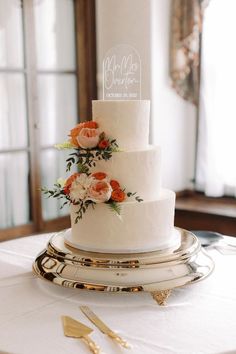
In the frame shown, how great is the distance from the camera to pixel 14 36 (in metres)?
3.48

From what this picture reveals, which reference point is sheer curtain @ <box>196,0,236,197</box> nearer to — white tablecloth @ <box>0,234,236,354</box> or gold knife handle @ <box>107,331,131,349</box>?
white tablecloth @ <box>0,234,236,354</box>

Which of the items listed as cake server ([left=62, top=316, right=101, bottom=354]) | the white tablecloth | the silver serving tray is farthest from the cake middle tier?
cake server ([left=62, top=316, right=101, bottom=354])

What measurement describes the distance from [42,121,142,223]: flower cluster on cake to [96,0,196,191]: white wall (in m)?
1.94

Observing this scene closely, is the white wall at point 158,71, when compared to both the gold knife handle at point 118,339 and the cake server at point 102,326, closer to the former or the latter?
the cake server at point 102,326

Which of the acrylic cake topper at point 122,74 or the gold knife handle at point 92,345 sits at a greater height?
the acrylic cake topper at point 122,74

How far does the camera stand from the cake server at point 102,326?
122 centimetres

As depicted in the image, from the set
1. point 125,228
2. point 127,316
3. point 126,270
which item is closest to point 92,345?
point 127,316

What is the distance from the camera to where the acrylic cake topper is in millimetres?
1805

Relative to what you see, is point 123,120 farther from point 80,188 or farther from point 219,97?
point 219,97

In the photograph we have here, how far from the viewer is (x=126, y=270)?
4.97 ft

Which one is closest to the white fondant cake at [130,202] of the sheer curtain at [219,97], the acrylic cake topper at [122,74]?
the acrylic cake topper at [122,74]

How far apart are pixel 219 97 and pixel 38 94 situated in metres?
1.25

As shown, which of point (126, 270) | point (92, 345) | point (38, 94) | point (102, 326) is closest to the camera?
point (92, 345)

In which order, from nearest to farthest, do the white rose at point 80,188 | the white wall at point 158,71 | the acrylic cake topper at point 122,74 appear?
the white rose at point 80,188, the acrylic cake topper at point 122,74, the white wall at point 158,71
